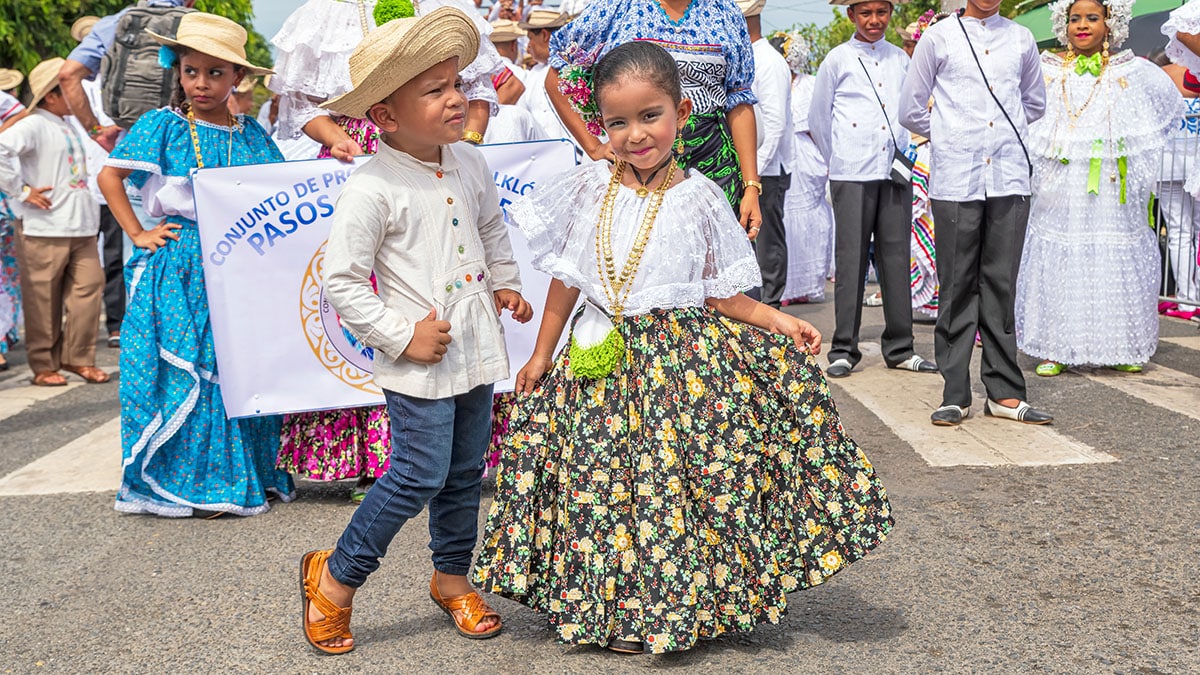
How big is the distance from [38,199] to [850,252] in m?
5.18

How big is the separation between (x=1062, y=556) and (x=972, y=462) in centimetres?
125

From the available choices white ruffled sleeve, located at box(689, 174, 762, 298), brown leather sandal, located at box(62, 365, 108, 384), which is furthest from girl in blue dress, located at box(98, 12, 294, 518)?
brown leather sandal, located at box(62, 365, 108, 384)

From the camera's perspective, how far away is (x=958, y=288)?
6.23m

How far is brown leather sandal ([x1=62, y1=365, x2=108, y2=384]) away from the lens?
8.53 m

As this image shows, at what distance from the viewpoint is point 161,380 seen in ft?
16.6

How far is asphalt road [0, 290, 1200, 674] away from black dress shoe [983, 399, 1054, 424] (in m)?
0.43

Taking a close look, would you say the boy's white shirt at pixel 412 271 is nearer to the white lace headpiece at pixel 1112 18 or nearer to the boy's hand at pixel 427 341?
the boy's hand at pixel 427 341

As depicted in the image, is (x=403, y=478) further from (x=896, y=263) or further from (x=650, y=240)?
(x=896, y=263)

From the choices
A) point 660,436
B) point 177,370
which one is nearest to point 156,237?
point 177,370

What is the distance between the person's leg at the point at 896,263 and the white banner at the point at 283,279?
324 centimetres

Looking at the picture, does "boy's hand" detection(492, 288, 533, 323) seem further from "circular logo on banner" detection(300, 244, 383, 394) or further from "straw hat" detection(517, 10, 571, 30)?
"straw hat" detection(517, 10, 571, 30)

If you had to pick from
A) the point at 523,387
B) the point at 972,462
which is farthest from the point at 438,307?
the point at 972,462

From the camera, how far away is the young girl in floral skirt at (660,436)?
339 centimetres

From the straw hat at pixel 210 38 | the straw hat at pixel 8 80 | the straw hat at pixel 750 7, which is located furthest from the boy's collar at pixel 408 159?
the straw hat at pixel 8 80
